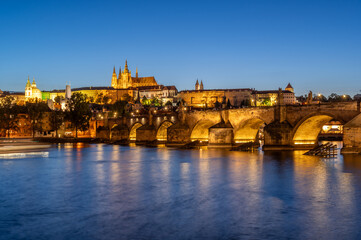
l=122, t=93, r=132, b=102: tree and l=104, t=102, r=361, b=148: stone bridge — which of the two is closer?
l=104, t=102, r=361, b=148: stone bridge

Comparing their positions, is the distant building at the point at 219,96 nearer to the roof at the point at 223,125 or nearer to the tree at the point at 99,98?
the tree at the point at 99,98

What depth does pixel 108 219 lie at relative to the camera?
14.0m

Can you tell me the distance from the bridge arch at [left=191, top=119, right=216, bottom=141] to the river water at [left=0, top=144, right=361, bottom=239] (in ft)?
73.7

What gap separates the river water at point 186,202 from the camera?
493 inches

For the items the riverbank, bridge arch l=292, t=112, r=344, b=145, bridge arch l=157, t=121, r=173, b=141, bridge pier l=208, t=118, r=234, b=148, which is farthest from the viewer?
bridge arch l=157, t=121, r=173, b=141

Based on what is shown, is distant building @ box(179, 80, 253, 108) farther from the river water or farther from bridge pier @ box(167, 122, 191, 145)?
the river water

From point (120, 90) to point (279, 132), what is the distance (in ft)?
479

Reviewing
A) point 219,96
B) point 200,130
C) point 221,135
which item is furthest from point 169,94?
point 221,135

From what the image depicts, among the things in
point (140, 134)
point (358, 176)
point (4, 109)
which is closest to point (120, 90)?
point (4, 109)

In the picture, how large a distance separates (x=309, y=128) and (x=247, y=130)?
336 inches

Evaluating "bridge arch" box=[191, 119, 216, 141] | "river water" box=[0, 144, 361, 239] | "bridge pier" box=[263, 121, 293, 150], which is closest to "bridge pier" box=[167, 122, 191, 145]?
"bridge arch" box=[191, 119, 216, 141]

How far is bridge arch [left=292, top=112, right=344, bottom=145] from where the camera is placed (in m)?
34.8

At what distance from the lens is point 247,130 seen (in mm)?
44188

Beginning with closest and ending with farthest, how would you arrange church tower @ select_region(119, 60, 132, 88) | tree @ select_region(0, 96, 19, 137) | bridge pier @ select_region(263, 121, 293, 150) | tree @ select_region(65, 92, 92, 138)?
1. bridge pier @ select_region(263, 121, 293, 150)
2. tree @ select_region(0, 96, 19, 137)
3. tree @ select_region(65, 92, 92, 138)
4. church tower @ select_region(119, 60, 132, 88)
